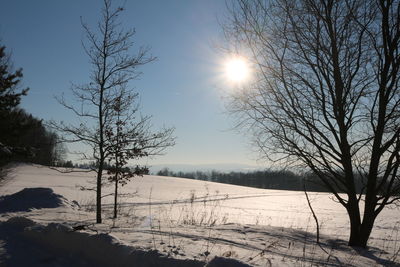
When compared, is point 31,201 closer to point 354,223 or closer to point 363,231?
point 354,223

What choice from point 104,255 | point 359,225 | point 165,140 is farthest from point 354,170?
point 104,255

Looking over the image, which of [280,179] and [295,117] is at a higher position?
[295,117]

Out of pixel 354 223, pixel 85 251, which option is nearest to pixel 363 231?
pixel 354 223

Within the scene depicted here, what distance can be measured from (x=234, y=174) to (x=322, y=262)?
10230 centimetres

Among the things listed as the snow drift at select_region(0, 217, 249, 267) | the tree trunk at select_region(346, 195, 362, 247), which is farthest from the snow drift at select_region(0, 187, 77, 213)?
the tree trunk at select_region(346, 195, 362, 247)

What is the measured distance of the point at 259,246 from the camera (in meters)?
4.78

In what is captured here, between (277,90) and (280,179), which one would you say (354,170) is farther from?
(277,90)

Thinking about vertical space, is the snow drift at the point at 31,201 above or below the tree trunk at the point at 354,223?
below

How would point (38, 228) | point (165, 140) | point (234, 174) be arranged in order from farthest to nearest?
1. point (234, 174)
2. point (165, 140)
3. point (38, 228)

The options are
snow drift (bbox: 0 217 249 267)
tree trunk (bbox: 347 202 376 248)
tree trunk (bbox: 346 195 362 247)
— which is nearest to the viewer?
snow drift (bbox: 0 217 249 267)

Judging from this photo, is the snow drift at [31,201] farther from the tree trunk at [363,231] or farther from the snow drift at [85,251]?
the tree trunk at [363,231]

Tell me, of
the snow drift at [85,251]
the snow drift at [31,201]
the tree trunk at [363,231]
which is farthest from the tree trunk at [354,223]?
the snow drift at [31,201]

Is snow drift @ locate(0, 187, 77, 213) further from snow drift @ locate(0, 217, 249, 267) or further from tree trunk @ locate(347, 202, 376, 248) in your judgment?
tree trunk @ locate(347, 202, 376, 248)

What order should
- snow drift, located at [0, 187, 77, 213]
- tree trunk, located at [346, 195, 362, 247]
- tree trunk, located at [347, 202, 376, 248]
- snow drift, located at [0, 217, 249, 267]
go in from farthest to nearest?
1. snow drift, located at [0, 187, 77, 213]
2. tree trunk, located at [346, 195, 362, 247]
3. tree trunk, located at [347, 202, 376, 248]
4. snow drift, located at [0, 217, 249, 267]
